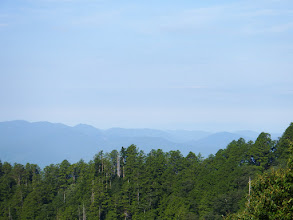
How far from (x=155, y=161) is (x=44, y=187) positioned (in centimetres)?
2978

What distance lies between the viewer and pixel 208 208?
174ft

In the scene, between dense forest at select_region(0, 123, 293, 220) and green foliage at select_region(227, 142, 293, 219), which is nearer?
green foliage at select_region(227, 142, 293, 219)

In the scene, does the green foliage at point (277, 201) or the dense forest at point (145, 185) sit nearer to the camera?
the green foliage at point (277, 201)

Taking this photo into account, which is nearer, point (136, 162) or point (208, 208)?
point (208, 208)

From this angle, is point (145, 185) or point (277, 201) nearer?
point (277, 201)

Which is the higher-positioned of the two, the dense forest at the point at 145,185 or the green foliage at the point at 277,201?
the green foliage at the point at 277,201

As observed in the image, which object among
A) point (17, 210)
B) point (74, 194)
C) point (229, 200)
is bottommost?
point (17, 210)

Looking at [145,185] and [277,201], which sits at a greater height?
[277,201]

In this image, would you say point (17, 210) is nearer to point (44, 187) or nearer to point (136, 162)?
point (44, 187)

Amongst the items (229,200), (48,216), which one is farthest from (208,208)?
(48,216)

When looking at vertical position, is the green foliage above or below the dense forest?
above

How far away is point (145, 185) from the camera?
69.6 metres

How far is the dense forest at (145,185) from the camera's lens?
5497cm

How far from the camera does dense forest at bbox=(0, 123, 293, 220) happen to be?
5497cm
